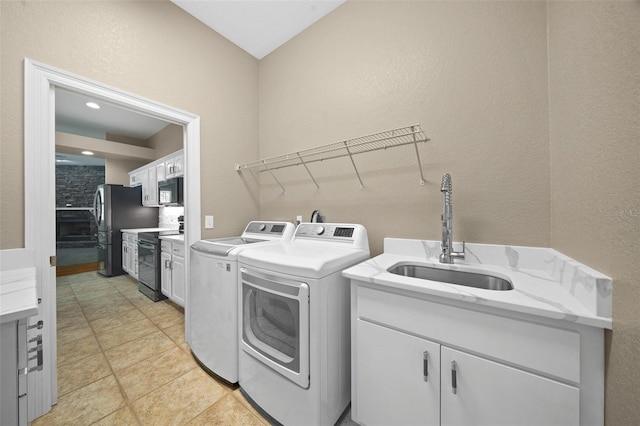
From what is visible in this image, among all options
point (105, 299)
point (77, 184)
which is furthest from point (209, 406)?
point (77, 184)

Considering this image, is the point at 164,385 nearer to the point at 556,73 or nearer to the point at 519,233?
the point at 519,233

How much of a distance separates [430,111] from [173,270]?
302 cm

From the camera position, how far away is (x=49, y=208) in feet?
4.33

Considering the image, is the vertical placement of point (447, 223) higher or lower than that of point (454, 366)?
higher

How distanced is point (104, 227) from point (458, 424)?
17.9 feet

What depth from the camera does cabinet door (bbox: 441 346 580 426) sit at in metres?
0.73

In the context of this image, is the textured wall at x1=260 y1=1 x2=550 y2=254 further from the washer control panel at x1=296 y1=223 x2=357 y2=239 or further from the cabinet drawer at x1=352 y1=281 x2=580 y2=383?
the cabinet drawer at x1=352 y1=281 x2=580 y2=383

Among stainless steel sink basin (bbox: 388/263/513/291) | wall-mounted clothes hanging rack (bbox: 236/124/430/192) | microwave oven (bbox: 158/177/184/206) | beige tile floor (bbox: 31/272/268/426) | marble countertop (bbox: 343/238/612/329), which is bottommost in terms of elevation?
beige tile floor (bbox: 31/272/268/426)

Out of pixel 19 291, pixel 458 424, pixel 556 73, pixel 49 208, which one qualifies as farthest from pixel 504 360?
pixel 49 208

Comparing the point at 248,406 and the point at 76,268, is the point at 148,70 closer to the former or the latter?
the point at 248,406

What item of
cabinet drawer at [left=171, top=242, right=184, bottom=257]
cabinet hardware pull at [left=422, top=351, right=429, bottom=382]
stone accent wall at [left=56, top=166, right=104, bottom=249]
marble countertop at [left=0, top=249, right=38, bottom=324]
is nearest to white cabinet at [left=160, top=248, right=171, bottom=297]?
cabinet drawer at [left=171, top=242, right=184, bottom=257]

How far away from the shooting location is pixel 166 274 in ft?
9.12

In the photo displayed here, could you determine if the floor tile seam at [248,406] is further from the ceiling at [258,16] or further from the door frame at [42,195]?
the ceiling at [258,16]

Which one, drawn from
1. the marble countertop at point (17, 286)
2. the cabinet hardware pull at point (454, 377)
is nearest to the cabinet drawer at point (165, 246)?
the marble countertop at point (17, 286)
